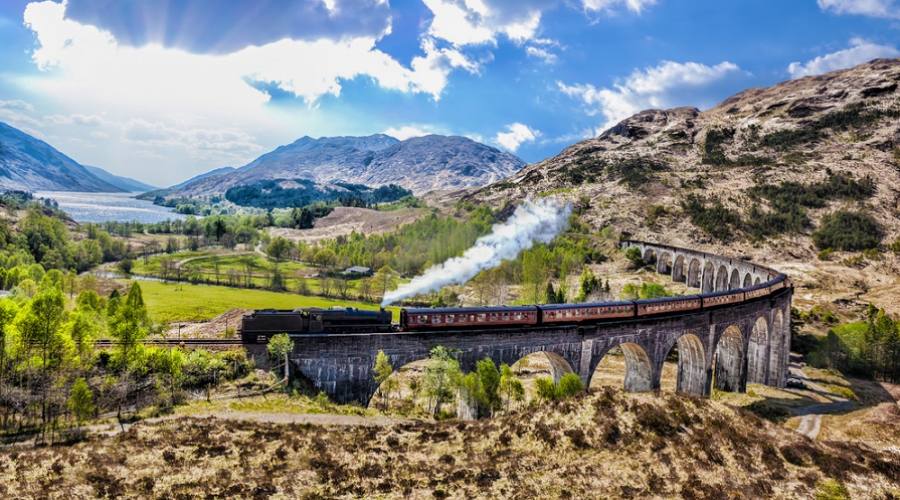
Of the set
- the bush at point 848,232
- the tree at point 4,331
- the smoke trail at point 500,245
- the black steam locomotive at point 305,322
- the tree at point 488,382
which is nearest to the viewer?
the tree at point 4,331

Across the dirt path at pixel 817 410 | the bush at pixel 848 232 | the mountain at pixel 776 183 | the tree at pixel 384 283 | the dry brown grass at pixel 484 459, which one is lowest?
the dirt path at pixel 817 410

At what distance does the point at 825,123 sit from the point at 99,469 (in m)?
221

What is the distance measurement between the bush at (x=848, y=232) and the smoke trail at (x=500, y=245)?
64.2m

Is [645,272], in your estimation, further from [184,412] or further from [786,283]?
[184,412]

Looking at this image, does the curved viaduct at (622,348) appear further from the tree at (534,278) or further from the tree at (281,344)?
the tree at (534,278)

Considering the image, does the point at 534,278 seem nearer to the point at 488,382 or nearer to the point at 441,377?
the point at 488,382

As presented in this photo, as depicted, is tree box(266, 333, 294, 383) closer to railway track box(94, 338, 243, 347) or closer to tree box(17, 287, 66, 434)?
railway track box(94, 338, 243, 347)

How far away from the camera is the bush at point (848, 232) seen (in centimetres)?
12144

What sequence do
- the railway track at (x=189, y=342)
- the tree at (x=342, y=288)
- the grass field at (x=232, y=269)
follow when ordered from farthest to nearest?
the grass field at (x=232, y=269) → the tree at (x=342, y=288) → the railway track at (x=189, y=342)

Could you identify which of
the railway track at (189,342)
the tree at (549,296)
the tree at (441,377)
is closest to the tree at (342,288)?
the tree at (549,296)

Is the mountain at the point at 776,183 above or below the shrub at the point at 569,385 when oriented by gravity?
above

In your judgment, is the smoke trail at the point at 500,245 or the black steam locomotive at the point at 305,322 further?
the smoke trail at the point at 500,245

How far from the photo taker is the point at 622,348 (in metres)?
40.2

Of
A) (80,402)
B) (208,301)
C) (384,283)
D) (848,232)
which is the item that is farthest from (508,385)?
(848,232)
